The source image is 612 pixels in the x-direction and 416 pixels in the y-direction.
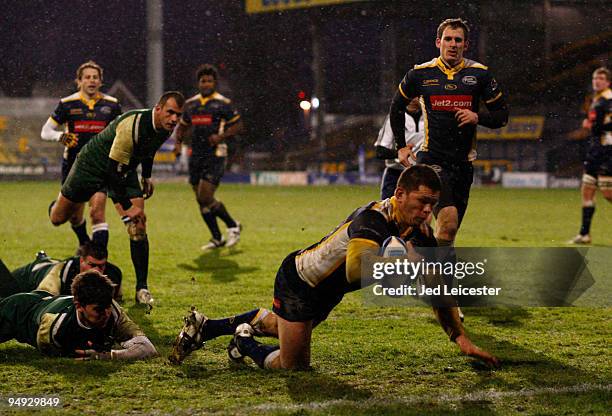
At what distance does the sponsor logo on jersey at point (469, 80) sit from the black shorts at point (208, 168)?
601 centimetres

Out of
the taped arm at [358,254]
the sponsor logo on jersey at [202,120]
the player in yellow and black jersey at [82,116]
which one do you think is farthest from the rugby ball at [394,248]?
the sponsor logo on jersey at [202,120]

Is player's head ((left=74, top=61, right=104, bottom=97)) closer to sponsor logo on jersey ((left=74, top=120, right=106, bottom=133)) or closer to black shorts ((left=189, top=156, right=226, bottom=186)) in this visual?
sponsor logo on jersey ((left=74, top=120, right=106, bottom=133))

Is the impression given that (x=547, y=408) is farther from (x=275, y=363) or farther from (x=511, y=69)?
(x=511, y=69)

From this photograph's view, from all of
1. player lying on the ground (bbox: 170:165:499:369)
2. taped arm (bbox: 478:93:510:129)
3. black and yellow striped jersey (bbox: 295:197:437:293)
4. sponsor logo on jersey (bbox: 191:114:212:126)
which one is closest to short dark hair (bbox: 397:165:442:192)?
player lying on the ground (bbox: 170:165:499:369)

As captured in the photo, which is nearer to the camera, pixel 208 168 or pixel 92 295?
pixel 92 295

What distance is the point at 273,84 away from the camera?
50.2m

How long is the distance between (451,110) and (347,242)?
2.65 metres

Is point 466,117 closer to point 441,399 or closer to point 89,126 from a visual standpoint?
point 441,399

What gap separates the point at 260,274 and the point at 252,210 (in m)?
10.4

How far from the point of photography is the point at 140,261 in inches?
303

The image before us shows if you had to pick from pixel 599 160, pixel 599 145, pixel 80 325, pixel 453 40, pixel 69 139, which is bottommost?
pixel 80 325

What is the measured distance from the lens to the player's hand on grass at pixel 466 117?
6.67 metres

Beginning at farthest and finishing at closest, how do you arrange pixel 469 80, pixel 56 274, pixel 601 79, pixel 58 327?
pixel 601 79
pixel 469 80
pixel 56 274
pixel 58 327

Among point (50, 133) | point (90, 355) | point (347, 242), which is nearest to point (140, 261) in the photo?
point (90, 355)
